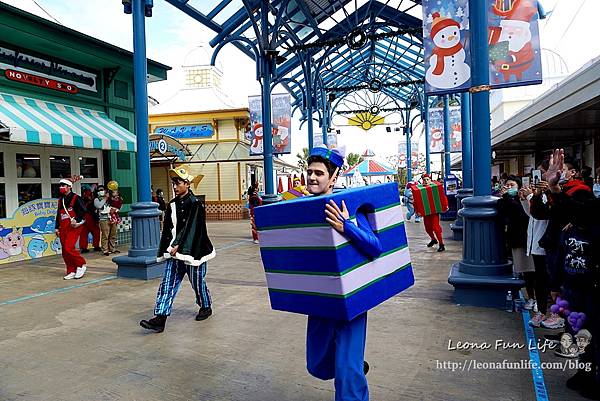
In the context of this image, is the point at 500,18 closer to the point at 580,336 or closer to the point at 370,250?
the point at 580,336

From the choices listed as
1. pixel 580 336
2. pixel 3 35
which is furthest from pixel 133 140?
pixel 580 336

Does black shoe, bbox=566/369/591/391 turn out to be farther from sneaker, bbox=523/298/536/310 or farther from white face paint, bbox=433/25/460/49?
white face paint, bbox=433/25/460/49

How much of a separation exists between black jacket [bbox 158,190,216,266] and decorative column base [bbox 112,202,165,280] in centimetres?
256

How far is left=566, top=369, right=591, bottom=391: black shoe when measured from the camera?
2855mm

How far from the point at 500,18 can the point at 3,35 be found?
847 centimetres

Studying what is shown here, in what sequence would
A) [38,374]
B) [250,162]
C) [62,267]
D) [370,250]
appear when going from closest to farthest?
[370,250], [38,374], [62,267], [250,162]

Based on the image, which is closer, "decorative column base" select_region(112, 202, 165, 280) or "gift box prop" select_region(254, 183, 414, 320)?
"gift box prop" select_region(254, 183, 414, 320)

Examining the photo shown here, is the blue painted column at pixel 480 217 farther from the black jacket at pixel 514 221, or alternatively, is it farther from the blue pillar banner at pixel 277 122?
the blue pillar banner at pixel 277 122

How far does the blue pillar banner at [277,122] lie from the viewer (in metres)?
13.2

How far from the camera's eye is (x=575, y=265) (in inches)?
113

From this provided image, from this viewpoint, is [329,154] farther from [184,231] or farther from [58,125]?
[58,125]

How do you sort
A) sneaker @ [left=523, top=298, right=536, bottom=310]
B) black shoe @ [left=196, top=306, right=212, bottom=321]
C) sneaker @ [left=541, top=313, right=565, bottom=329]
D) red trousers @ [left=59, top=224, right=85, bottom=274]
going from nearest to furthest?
1. sneaker @ [left=541, top=313, right=565, bottom=329]
2. sneaker @ [left=523, top=298, right=536, bottom=310]
3. black shoe @ [left=196, top=306, right=212, bottom=321]
4. red trousers @ [left=59, top=224, right=85, bottom=274]

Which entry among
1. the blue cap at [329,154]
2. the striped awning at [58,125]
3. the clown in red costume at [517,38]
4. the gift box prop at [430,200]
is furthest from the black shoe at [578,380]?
the striped awning at [58,125]

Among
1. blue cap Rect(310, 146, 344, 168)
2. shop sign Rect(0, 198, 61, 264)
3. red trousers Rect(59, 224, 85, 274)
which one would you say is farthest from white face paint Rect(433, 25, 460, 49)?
shop sign Rect(0, 198, 61, 264)
